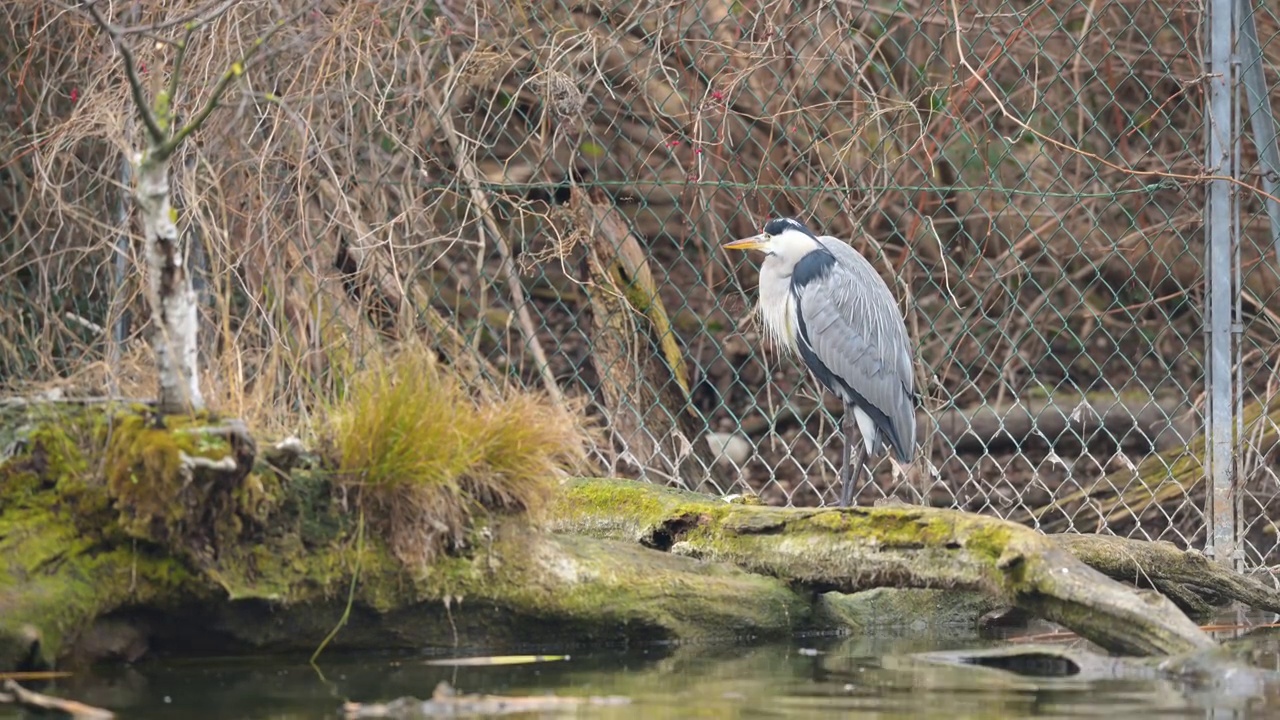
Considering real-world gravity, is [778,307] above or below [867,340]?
above

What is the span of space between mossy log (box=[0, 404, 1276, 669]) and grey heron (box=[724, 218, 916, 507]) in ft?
4.07

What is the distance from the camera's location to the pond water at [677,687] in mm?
3078

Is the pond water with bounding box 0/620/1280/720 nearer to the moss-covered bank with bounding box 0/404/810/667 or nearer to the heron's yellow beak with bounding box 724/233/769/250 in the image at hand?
the moss-covered bank with bounding box 0/404/810/667

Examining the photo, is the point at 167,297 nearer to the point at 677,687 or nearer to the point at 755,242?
the point at 677,687

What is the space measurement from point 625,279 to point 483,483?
2.39 m

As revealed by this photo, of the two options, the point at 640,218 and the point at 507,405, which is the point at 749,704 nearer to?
the point at 507,405

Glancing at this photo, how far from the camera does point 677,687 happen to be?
342 centimetres

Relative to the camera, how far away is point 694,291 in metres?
7.36

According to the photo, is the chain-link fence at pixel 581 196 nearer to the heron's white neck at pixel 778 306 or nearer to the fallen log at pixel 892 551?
the heron's white neck at pixel 778 306

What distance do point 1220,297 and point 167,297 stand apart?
10.6 feet

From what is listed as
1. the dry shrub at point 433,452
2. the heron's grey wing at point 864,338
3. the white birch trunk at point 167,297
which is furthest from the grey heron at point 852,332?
the white birch trunk at point 167,297

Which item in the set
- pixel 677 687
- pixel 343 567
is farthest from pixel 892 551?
pixel 343 567

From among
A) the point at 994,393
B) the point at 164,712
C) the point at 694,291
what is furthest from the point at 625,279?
the point at 164,712

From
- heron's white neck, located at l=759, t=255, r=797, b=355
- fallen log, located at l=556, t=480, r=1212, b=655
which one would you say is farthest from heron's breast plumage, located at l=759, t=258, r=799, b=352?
fallen log, located at l=556, t=480, r=1212, b=655
